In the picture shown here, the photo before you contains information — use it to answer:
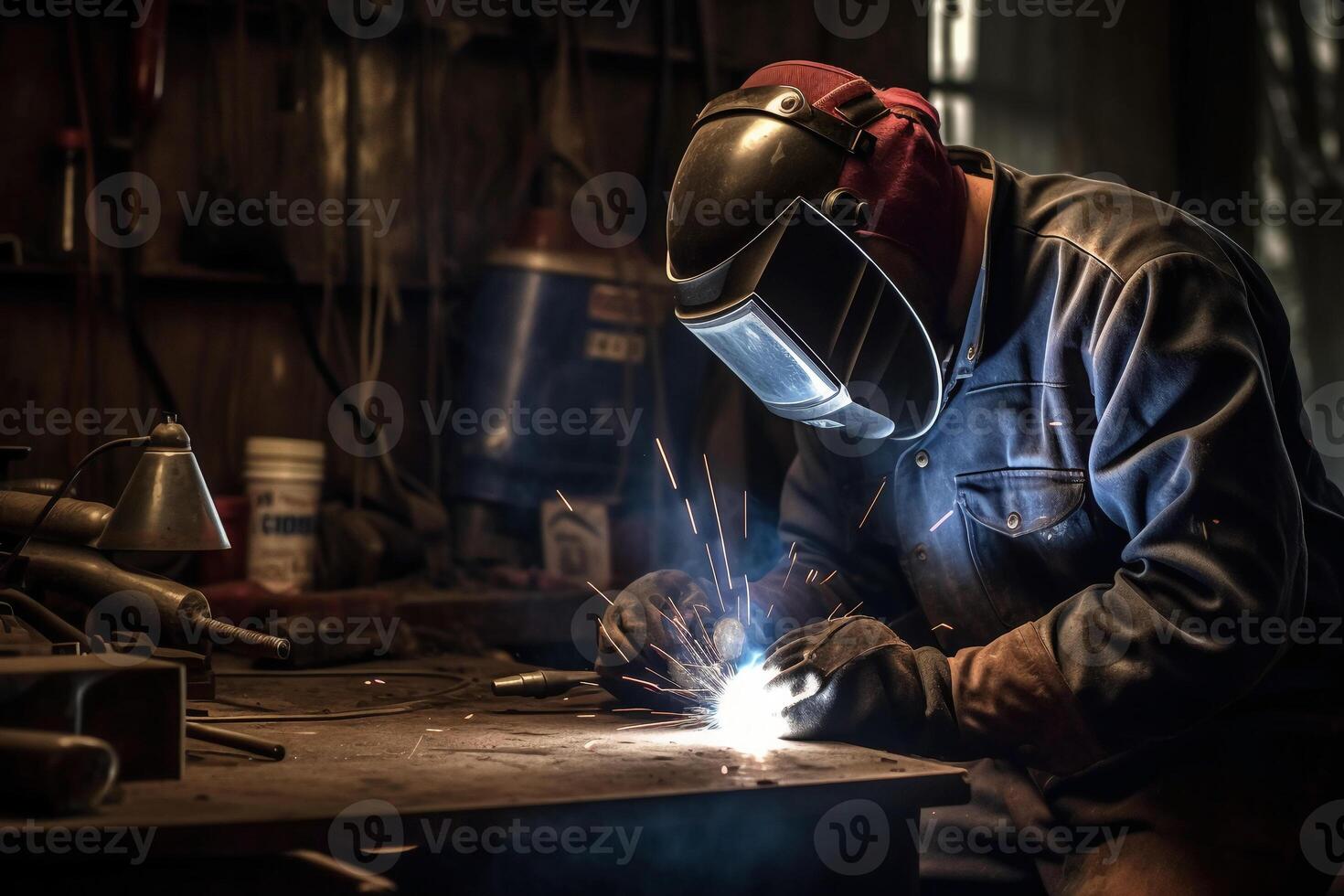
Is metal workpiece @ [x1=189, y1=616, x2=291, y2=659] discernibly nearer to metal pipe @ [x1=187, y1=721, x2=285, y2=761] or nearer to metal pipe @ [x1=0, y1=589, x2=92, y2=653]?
metal pipe @ [x1=0, y1=589, x2=92, y2=653]

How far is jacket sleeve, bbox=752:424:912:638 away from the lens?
2.29 m

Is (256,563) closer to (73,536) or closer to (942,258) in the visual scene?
(73,536)

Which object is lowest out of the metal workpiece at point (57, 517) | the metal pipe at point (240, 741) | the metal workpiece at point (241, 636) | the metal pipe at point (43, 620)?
the metal pipe at point (240, 741)

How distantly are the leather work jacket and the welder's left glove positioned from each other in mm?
39

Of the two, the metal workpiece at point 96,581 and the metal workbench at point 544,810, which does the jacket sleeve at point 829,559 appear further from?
the metal workpiece at point 96,581

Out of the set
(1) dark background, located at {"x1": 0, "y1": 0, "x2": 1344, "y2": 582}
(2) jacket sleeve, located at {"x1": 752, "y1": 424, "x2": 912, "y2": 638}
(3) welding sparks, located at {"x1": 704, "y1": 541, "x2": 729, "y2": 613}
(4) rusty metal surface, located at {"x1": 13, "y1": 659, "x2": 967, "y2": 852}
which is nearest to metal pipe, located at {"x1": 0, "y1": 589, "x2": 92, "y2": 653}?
(4) rusty metal surface, located at {"x1": 13, "y1": 659, "x2": 967, "y2": 852}

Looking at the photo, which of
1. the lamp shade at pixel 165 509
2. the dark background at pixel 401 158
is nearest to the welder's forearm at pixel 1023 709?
the lamp shade at pixel 165 509

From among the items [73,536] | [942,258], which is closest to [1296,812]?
[942,258]

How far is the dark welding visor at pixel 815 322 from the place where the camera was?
1748 mm

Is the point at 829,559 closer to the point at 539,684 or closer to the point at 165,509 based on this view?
the point at 539,684

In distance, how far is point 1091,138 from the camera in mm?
4500

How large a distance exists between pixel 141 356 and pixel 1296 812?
9.87 feet

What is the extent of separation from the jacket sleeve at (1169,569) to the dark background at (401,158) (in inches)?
85.1

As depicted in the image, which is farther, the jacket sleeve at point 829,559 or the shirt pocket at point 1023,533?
the jacket sleeve at point 829,559
